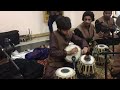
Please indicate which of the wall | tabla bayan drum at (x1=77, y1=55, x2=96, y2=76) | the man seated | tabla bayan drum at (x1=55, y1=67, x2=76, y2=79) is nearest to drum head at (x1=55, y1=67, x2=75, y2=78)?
tabla bayan drum at (x1=55, y1=67, x2=76, y2=79)

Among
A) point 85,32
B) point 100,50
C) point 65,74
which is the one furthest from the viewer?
point 85,32

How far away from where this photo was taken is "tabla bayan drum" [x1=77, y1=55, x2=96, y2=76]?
8.08 feet

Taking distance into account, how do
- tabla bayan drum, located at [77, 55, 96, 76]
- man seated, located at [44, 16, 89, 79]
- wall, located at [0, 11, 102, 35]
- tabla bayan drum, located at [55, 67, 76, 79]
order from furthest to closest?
1. wall, located at [0, 11, 102, 35]
2. tabla bayan drum, located at [77, 55, 96, 76]
3. man seated, located at [44, 16, 89, 79]
4. tabla bayan drum, located at [55, 67, 76, 79]

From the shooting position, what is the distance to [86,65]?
97.0 inches

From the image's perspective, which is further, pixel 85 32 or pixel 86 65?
pixel 85 32

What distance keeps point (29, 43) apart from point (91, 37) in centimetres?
181

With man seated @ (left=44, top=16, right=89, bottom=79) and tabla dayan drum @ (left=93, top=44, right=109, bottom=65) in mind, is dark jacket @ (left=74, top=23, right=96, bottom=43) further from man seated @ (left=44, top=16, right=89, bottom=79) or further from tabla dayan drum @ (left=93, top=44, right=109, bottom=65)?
man seated @ (left=44, top=16, right=89, bottom=79)

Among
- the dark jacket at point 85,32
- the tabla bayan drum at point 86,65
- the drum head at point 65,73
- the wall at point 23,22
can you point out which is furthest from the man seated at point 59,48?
the wall at point 23,22

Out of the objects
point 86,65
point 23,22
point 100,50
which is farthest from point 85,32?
point 23,22

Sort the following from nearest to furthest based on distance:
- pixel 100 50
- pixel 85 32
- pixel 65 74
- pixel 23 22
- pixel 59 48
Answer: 1. pixel 65 74
2. pixel 59 48
3. pixel 100 50
4. pixel 85 32
5. pixel 23 22

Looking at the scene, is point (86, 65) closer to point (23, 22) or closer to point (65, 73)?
point (65, 73)

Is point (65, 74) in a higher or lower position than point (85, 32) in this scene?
lower

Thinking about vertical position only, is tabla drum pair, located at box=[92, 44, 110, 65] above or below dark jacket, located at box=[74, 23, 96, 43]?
below
